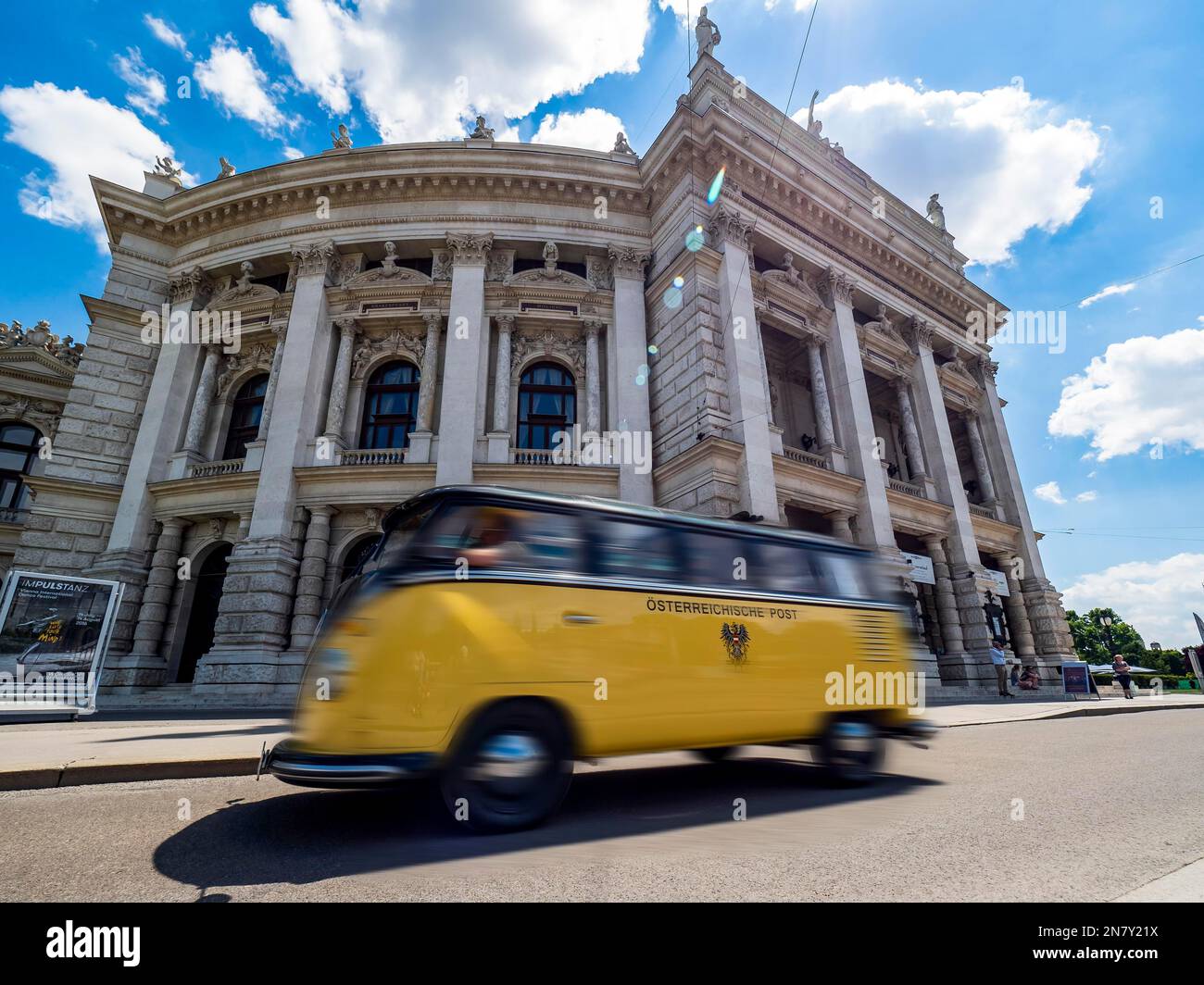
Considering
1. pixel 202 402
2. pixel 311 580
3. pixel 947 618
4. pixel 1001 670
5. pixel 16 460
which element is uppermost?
pixel 202 402

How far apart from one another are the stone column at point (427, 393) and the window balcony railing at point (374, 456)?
32cm

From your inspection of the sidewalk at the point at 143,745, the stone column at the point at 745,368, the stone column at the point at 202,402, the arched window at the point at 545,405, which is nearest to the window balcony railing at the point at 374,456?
the arched window at the point at 545,405

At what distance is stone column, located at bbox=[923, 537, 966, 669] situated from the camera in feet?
63.6

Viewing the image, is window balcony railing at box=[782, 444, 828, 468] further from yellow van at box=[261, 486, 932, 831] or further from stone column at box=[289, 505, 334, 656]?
stone column at box=[289, 505, 334, 656]

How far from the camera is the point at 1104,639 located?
79062 millimetres

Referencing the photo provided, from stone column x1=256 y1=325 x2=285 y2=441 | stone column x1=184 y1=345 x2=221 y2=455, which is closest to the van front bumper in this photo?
stone column x1=256 y1=325 x2=285 y2=441

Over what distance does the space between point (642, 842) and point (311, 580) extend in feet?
48.7

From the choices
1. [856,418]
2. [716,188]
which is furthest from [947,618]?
[716,188]

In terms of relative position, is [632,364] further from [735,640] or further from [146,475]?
[146,475]

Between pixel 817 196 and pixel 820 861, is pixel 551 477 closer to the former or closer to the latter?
pixel 820 861

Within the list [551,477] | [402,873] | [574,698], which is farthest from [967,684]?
[402,873]

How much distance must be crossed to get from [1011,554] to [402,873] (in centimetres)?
2806

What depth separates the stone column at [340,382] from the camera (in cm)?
1755
